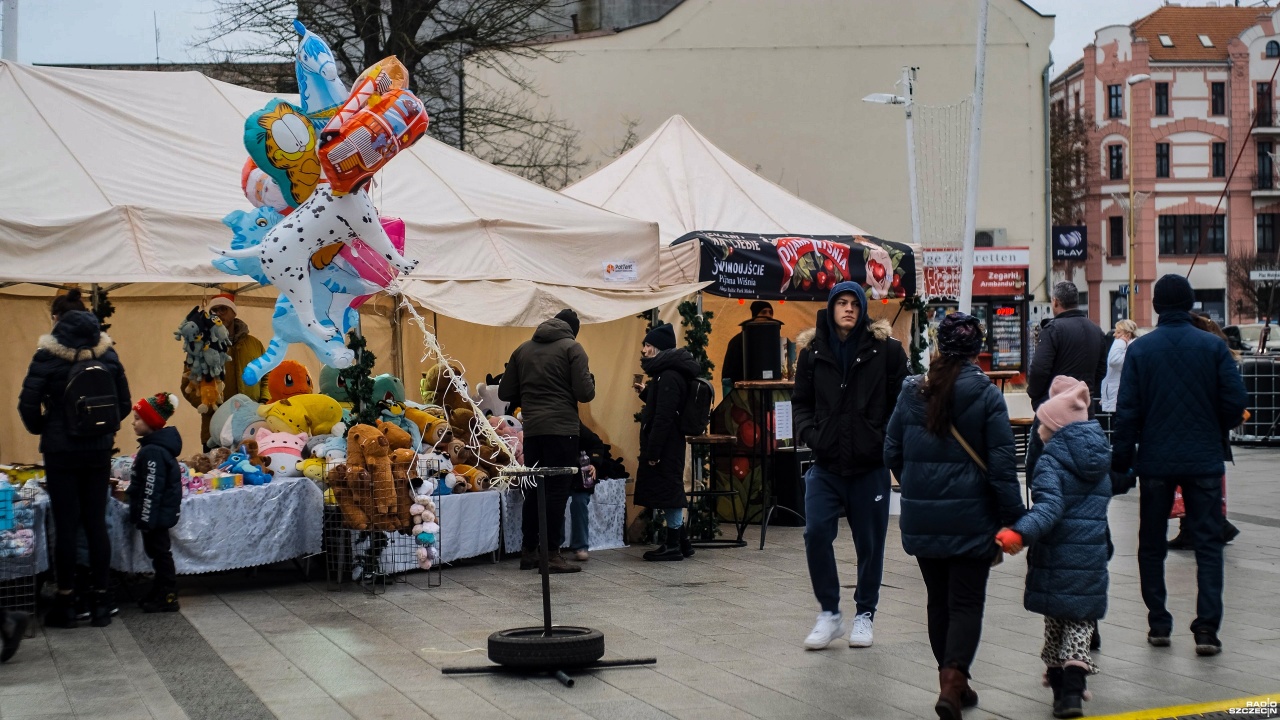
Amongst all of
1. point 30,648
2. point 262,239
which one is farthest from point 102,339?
point 30,648

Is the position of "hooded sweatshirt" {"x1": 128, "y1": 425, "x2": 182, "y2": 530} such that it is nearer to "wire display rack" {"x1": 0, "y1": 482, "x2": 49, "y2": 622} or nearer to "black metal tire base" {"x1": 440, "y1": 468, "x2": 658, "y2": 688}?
"wire display rack" {"x1": 0, "y1": 482, "x2": 49, "y2": 622}

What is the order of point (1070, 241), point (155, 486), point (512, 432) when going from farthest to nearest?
1. point (1070, 241)
2. point (512, 432)
3. point (155, 486)

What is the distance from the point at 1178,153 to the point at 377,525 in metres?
60.0

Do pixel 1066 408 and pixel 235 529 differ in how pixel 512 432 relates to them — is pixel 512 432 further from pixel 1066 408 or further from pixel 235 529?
pixel 1066 408

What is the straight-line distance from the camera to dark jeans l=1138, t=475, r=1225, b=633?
723cm

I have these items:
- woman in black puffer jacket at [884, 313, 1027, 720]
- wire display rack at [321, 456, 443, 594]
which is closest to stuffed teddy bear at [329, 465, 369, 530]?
wire display rack at [321, 456, 443, 594]

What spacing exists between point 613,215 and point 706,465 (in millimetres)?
2391

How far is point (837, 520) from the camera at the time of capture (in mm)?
7508

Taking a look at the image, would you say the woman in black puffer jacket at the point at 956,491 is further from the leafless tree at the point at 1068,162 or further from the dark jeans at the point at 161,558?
the leafless tree at the point at 1068,162

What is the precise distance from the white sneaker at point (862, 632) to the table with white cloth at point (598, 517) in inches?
153

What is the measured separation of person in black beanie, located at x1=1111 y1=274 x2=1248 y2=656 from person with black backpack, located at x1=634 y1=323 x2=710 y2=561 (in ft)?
13.4

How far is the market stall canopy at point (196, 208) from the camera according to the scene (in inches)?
372

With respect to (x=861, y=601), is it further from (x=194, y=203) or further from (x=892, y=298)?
(x=892, y=298)

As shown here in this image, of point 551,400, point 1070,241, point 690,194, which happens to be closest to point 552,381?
point 551,400
